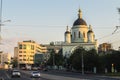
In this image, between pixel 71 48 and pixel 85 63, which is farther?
pixel 71 48

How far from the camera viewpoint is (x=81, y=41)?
188375 mm

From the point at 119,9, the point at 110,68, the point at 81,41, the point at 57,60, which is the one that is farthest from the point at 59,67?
the point at 119,9

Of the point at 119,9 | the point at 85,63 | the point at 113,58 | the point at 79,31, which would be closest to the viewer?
the point at 119,9

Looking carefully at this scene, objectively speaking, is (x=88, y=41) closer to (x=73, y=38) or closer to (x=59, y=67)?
(x=73, y=38)

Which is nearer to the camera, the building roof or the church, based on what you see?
the building roof

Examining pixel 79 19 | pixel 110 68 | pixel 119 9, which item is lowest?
pixel 110 68

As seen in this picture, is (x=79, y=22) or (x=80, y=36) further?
(x=80, y=36)

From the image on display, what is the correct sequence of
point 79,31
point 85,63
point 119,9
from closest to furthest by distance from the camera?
point 119,9 → point 85,63 → point 79,31

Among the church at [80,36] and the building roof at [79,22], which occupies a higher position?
the building roof at [79,22]

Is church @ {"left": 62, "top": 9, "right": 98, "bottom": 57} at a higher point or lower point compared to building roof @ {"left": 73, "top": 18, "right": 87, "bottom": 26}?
lower

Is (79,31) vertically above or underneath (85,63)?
above

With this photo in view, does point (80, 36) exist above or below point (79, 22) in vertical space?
below

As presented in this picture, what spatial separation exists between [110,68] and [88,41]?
3065 inches

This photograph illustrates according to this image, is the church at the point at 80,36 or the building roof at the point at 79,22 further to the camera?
the church at the point at 80,36
